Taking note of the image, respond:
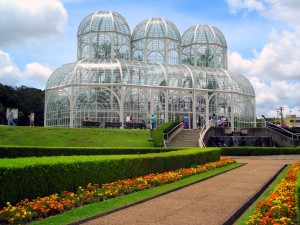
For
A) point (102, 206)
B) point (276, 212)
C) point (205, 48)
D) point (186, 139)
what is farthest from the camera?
point (205, 48)

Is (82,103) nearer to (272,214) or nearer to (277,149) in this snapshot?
(277,149)

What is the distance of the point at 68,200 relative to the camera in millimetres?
8055

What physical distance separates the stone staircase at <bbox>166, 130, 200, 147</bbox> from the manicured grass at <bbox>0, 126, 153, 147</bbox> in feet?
6.89

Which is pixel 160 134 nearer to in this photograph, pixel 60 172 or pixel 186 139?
pixel 186 139

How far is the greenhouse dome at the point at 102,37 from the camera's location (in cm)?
4484

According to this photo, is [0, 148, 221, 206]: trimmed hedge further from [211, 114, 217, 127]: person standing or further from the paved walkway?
[211, 114, 217, 127]: person standing

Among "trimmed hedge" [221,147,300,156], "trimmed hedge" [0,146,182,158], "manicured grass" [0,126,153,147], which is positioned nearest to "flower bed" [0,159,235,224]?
"trimmed hedge" [0,146,182,158]

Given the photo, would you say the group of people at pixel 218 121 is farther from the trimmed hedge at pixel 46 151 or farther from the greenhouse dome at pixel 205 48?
the trimmed hedge at pixel 46 151

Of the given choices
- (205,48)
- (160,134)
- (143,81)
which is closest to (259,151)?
(160,134)

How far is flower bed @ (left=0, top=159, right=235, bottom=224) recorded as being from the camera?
6.88m

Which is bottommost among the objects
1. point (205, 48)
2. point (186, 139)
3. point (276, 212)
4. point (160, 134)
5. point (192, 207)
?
point (192, 207)

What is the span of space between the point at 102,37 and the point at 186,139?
2058 cm

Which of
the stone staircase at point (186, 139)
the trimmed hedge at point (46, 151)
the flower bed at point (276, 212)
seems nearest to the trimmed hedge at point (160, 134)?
the stone staircase at point (186, 139)

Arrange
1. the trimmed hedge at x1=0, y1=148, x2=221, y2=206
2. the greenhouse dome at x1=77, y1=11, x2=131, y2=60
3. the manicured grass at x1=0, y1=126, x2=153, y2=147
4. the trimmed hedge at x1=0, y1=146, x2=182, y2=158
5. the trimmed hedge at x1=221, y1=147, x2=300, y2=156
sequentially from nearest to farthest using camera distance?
1. the trimmed hedge at x1=0, y1=148, x2=221, y2=206
2. the trimmed hedge at x1=0, y1=146, x2=182, y2=158
3. the manicured grass at x1=0, y1=126, x2=153, y2=147
4. the trimmed hedge at x1=221, y1=147, x2=300, y2=156
5. the greenhouse dome at x1=77, y1=11, x2=131, y2=60
